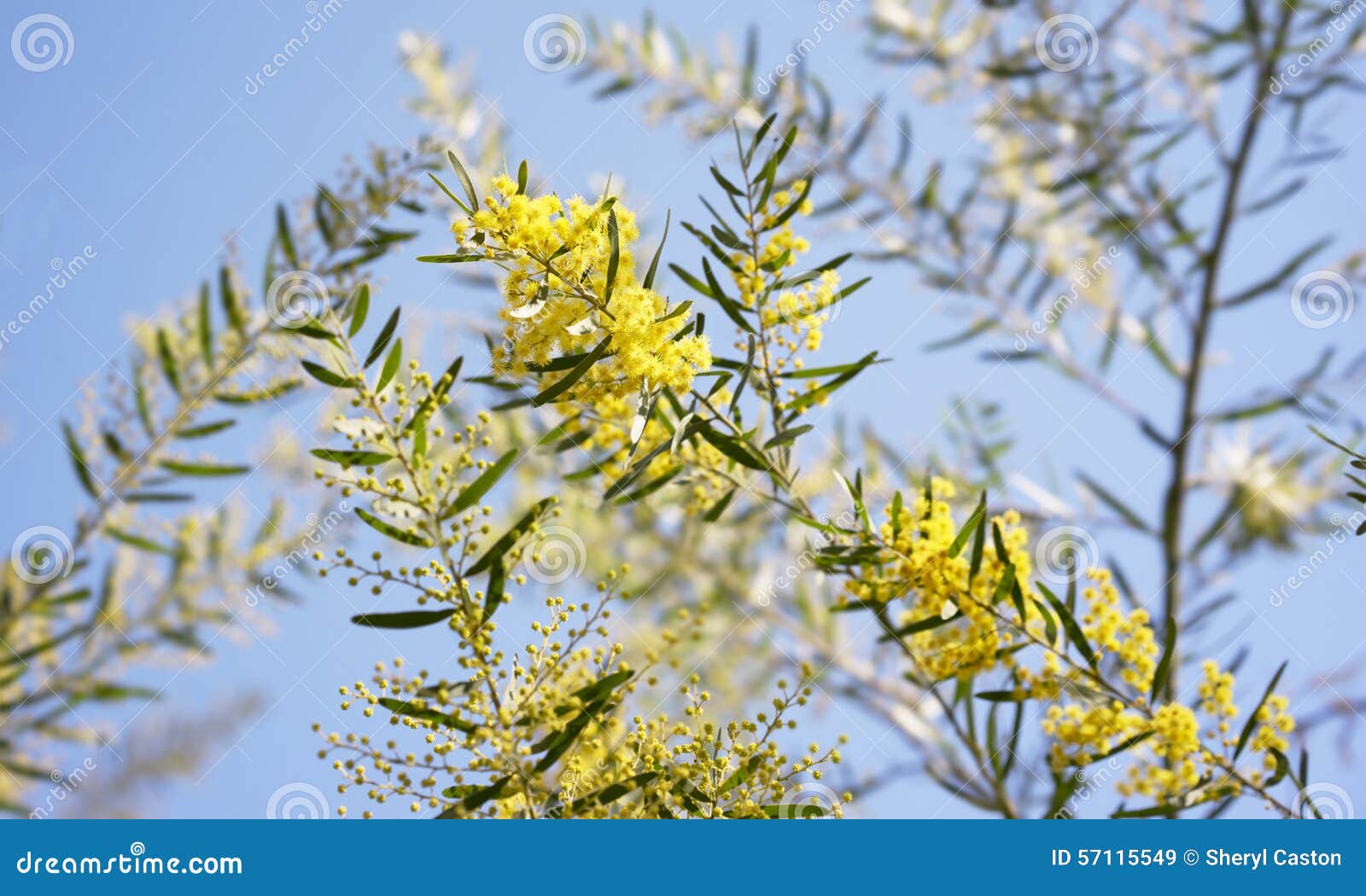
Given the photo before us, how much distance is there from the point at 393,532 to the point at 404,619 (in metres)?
0.11

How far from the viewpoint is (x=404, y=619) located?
1.26 meters

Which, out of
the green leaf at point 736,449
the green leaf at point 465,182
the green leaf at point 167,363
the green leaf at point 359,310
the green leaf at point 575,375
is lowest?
the green leaf at point 575,375

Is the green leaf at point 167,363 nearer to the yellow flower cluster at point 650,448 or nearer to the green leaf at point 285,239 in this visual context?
the green leaf at point 285,239

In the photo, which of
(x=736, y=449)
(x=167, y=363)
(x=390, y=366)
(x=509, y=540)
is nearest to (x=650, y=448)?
(x=736, y=449)

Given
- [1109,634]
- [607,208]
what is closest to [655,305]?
[607,208]

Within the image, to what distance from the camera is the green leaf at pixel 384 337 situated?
4.49ft

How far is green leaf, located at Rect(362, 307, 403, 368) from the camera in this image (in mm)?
1367

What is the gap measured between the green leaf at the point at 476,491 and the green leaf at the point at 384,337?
23cm

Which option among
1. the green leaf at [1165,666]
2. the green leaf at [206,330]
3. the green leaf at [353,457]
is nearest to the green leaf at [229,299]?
the green leaf at [206,330]

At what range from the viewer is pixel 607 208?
47.5 inches

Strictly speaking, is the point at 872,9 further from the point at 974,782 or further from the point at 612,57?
the point at 974,782

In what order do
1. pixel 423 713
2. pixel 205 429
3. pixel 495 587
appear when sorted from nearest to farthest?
pixel 423 713
pixel 495 587
pixel 205 429

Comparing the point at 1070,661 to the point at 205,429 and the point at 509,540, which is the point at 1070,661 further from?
the point at 205,429

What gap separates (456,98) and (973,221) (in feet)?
4.59
